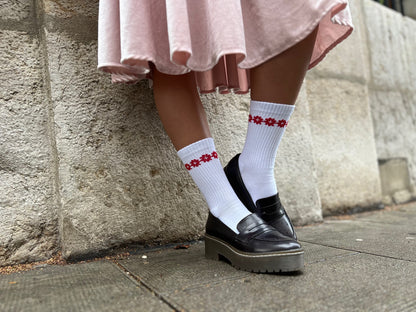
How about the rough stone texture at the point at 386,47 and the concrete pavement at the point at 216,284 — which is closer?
the concrete pavement at the point at 216,284

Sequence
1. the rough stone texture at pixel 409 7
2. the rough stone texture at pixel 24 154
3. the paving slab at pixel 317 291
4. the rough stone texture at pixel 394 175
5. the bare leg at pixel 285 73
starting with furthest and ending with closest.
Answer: the rough stone texture at pixel 409 7 → the rough stone texture at pixel 394 175 → the rough stone texture at pixel 24 154 → the bare leg at pixel 285 73 → the paving slab at pixel 317 291

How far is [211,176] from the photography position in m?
0.87

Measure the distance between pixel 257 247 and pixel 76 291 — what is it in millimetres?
382

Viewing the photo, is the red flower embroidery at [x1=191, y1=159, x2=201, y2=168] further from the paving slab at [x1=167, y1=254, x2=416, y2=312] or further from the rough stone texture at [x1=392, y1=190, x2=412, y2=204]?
the rough stone texture at [x1=392, y1=190, x2=412, y2=204]

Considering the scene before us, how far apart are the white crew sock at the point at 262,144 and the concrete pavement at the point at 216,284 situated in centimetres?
21

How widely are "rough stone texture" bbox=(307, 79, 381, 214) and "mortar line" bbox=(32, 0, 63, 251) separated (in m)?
1.14

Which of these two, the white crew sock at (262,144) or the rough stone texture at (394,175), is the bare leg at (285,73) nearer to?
the white crew sock at (262,144)

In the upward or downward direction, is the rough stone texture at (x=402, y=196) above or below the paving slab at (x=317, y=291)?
below

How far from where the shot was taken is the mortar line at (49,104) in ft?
3.21

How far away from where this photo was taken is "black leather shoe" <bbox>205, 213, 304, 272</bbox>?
2.40 ft

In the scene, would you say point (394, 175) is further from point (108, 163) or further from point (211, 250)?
point (108, 163)

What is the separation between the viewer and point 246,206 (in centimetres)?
90

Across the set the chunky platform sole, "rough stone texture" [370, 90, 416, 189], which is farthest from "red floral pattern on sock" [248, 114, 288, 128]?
"rough stone texture" [370, 90, 416, 189]

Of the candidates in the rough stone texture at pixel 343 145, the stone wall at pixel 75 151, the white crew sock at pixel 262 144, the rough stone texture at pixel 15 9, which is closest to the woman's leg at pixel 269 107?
the white crew sock at pixel 262 144
